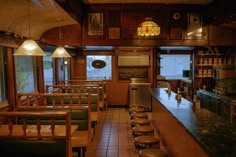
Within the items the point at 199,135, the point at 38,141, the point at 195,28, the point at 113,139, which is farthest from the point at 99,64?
the point at 199,135

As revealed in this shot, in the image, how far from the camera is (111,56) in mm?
7785

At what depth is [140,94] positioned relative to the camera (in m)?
7.21

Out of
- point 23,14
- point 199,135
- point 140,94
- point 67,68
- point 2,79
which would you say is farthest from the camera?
point 67,68

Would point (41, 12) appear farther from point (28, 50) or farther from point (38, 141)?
point (38, 141)

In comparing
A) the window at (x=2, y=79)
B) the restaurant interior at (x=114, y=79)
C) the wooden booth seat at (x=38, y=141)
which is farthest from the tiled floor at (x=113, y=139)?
the window at (x=2, y=79)

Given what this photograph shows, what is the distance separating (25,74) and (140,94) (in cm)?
364

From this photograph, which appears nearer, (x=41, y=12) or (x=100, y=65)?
(x=41, y=12)

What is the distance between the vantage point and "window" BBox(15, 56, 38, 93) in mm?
4492

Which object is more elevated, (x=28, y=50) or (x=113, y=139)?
(x=28, y=50)

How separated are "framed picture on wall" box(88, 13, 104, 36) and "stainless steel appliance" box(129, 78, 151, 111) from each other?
2.09m

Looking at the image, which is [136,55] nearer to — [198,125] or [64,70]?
[64,70]

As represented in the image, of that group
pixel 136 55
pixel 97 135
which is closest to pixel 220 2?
pixel 136 55

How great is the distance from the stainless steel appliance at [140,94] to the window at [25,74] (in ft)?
10.1

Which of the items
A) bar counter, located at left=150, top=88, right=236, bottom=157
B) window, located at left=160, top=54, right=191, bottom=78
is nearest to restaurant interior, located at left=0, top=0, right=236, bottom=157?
bar counter, located at left=150, top=88, right=236, bottom=157
